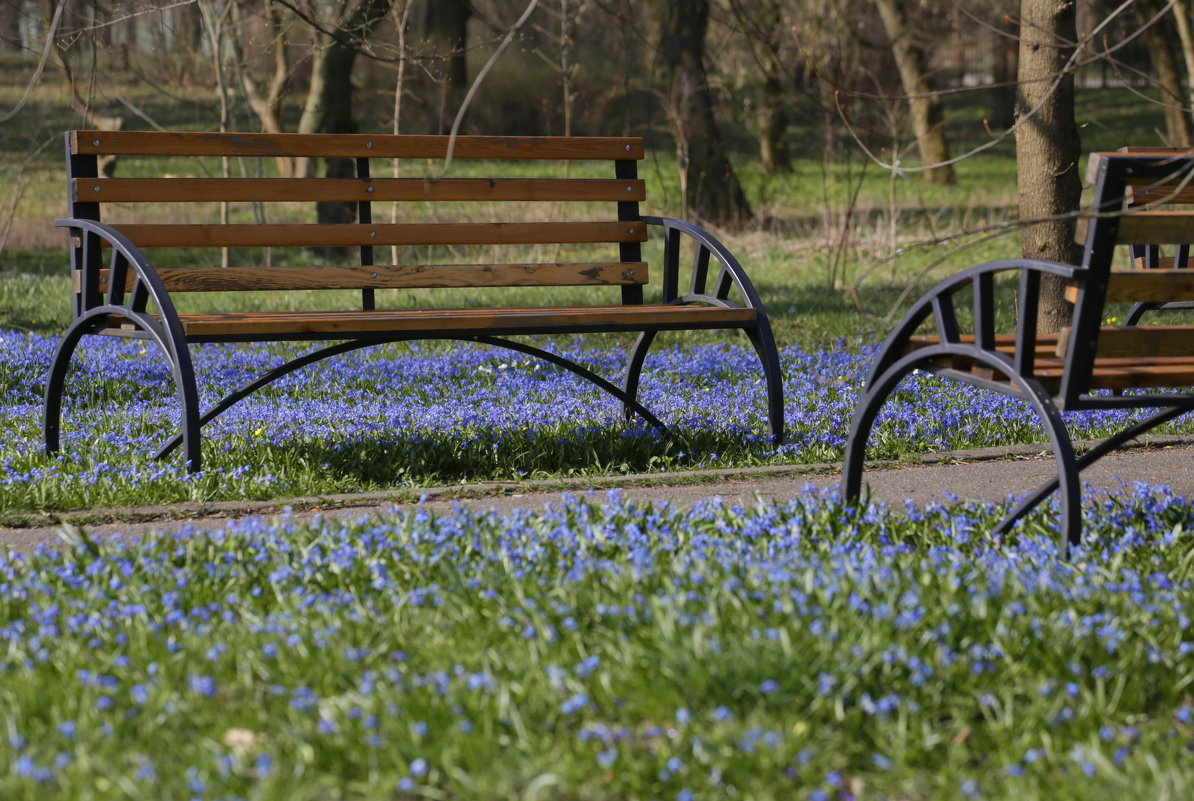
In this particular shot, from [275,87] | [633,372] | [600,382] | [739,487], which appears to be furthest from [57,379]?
[275,87]

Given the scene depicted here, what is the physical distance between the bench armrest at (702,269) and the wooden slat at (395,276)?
0.13 meters

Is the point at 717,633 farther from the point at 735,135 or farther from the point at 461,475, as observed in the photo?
the point at 735,135

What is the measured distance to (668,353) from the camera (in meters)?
7.72

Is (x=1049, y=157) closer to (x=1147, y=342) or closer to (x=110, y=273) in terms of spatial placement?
(x=1147, y=342)

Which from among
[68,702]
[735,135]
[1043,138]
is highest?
[735,135]

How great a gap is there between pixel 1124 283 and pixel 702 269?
2.34m

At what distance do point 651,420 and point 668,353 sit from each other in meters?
2.45

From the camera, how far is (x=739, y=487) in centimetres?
431

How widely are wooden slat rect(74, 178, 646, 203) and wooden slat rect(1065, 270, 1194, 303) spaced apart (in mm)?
2070

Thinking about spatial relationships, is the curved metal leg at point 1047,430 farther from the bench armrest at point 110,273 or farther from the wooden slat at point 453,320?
the bench armrest at point 110,273

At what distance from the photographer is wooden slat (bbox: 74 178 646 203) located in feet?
15.7

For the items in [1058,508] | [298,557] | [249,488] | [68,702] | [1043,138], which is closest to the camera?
[68,702]

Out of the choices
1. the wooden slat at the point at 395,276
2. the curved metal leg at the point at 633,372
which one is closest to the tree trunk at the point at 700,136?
the curved metal leg at the point at 633,372

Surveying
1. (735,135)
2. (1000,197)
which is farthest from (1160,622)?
(735,135)
